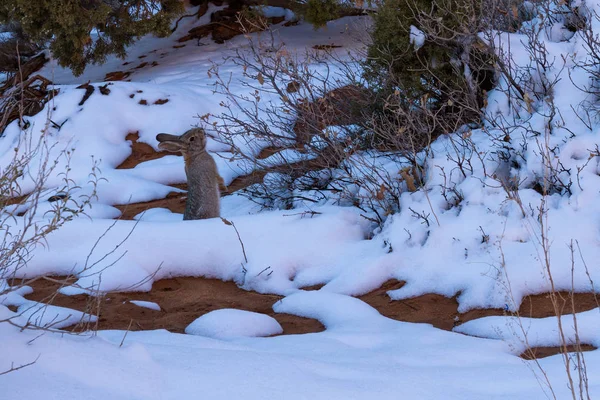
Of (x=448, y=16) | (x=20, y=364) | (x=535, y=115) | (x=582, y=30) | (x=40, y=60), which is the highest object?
(x=40, y=60)

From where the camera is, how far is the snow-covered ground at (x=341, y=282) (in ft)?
11.1

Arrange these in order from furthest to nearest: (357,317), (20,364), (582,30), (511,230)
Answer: (582,30) → (511,230) → (357,317) → (20,364)

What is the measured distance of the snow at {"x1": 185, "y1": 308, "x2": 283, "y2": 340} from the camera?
15.6ft

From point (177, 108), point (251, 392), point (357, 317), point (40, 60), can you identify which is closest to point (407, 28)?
point (357, 317)

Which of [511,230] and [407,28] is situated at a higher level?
[407,28]

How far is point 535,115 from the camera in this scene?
6.58m

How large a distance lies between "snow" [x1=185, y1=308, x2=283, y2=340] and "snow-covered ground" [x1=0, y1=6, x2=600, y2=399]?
0.02 m

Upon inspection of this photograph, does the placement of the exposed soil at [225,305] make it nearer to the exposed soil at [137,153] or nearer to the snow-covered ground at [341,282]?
the snow-covered ground at [341,282]

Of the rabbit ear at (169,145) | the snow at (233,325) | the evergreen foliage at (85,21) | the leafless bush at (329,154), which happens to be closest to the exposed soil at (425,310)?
the snow at (233,325)

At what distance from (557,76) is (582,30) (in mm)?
445

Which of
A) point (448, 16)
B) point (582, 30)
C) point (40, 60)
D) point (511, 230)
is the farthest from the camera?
point (40, 60)

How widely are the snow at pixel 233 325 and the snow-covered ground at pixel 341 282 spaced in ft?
0.05

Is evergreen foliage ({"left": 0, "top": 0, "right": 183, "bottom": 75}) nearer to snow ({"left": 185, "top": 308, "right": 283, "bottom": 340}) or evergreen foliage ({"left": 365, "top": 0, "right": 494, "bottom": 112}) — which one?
evergreen foliage ({"left": 365, "top": 0, "right": 494, "bottom": 112})

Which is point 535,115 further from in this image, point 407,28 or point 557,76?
point 407,28
